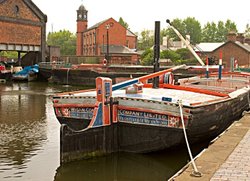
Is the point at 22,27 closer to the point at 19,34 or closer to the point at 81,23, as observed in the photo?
the point at 19,34

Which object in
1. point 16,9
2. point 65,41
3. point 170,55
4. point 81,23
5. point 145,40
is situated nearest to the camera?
point 16,9

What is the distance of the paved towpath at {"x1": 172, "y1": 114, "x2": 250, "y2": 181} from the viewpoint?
22.1 feet

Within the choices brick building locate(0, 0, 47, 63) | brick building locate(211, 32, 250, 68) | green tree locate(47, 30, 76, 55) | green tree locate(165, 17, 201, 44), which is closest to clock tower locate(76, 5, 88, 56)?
green tree locate(47, 30, 76, 55)

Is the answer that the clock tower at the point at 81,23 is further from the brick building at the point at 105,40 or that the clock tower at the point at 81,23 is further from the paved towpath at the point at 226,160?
the paved towpath at the point at 226,160

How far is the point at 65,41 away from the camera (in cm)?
12181

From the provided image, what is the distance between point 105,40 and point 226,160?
7092cm

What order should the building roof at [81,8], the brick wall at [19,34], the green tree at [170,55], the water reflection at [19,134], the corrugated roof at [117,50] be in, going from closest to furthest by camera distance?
1. the water reflection at [19,134]
2. the brick wall at [19,34]
3. the green tree at [170,55]
4. the corrugated roof at [117,50]
5. the building roof at [81,8]

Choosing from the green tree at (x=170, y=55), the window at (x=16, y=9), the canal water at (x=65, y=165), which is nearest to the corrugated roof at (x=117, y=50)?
the green tree at (x=170, y=55)

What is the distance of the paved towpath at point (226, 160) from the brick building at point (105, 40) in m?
56.1

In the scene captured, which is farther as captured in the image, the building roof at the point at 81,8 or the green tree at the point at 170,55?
the building roof at the point at 81,8

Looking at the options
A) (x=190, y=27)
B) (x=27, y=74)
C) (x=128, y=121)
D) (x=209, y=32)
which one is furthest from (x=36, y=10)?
(x=209, y=32)

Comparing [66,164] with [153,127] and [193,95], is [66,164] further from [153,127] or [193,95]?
[193,95]

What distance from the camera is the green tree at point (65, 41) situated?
113375mm

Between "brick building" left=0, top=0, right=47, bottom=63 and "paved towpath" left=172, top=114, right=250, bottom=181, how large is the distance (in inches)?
1615
